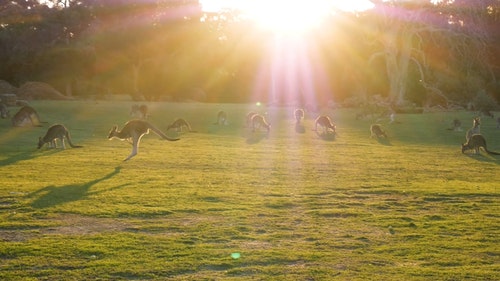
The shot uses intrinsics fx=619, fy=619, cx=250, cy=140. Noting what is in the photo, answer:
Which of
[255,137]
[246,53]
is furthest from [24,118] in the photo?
[246,53]

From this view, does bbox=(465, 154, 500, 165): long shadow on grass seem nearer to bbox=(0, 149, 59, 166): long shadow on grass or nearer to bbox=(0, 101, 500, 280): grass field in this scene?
bbox=(0, 101, 500, 280): grass field

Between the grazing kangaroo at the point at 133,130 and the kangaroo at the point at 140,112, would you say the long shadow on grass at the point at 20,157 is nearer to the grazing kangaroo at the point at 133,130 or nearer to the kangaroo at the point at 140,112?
the grazing kangaroo at the point at 133,130

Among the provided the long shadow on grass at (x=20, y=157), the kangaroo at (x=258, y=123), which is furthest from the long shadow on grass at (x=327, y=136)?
the long shadow on grass at (x=20, y=157)

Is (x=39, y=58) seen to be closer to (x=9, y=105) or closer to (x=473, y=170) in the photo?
(x=9, y=105)

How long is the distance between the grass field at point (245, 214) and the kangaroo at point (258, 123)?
27.9ft

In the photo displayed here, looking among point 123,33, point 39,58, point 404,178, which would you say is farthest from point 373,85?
point 404,178

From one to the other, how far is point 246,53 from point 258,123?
147 ft

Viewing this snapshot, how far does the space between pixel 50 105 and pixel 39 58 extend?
20576 mm

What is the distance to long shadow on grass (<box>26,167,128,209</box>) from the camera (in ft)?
39.8

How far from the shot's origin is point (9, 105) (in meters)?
41.9

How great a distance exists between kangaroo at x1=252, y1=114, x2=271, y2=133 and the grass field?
850 centimetres

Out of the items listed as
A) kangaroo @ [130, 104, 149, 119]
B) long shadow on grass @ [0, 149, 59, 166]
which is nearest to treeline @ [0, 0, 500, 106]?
kangaroo @ [130, 104, 149, 119]

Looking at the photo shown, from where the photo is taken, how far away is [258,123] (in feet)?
105

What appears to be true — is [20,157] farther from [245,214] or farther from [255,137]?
[255,137]
